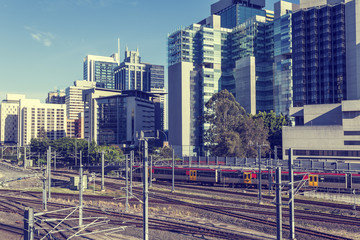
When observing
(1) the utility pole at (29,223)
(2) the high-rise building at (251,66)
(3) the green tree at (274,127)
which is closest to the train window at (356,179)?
(3) the green tree at (274,127)

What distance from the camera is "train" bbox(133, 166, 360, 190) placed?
160 feet

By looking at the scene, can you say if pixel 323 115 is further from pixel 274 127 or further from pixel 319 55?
pixel 319 55

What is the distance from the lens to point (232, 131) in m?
76.9

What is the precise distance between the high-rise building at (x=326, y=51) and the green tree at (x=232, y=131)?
159 ft

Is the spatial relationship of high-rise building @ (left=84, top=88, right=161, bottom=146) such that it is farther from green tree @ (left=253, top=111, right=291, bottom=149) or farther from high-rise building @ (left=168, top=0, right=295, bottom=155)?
green tree @ (left=253, top=111, right=291, bottom=149)

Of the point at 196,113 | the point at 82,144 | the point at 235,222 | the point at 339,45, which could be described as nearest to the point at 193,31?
the point at 196,113

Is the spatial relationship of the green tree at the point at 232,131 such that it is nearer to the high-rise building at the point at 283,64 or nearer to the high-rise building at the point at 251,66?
the high-rise building at the point at 283,64

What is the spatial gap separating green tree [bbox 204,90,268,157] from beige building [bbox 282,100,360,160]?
823cm

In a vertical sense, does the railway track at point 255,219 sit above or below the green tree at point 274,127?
below

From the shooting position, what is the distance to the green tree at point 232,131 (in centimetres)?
7506

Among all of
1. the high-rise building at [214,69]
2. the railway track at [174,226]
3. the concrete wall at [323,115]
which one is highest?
the high-rise building at [214,69]

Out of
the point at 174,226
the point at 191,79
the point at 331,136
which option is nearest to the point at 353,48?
the point at 331,136

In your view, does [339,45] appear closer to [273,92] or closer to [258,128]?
[273,92]

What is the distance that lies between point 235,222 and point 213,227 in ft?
9.79
